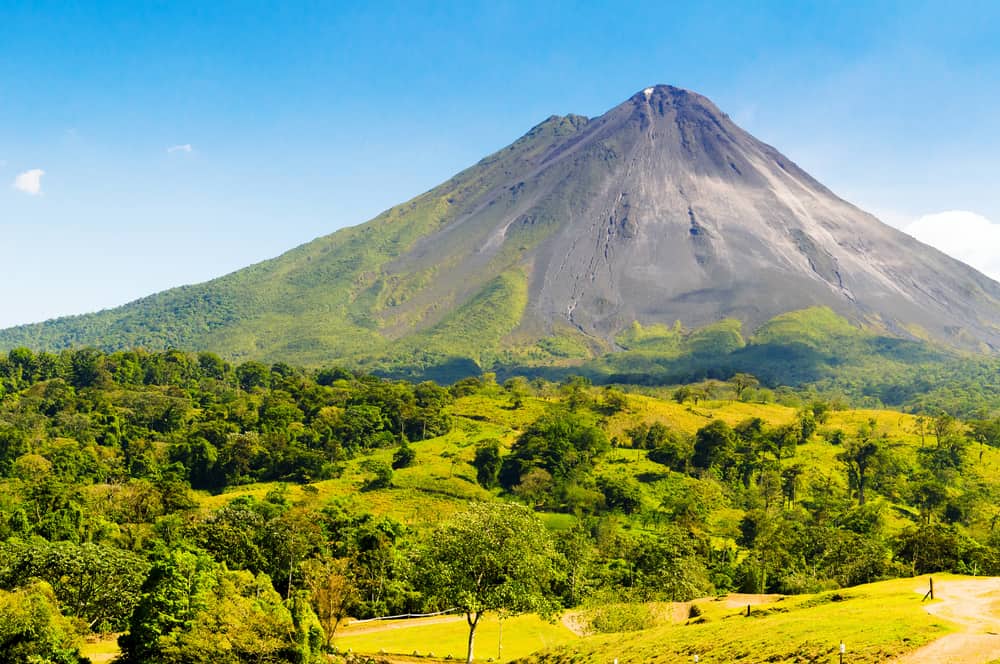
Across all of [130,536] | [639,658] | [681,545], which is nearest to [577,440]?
[681,545]

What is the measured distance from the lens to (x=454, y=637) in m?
47.7

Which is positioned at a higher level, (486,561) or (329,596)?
(486,561)

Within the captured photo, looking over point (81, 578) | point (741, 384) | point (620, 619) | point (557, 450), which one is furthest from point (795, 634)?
point (741, 384)

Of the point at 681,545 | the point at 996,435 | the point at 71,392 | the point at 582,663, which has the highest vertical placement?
the point at 71,392

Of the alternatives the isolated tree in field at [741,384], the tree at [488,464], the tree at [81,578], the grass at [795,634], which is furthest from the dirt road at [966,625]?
the isolated tree in field at [741,384]

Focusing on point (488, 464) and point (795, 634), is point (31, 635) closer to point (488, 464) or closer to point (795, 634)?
point (795, 634)

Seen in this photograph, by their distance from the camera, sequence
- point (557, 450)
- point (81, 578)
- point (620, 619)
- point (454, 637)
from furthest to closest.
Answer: point (557, 450)
point (81, 578)
point (454, 637)
point (620, 619)

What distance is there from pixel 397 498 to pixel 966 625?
68.7 m

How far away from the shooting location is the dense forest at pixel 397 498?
126 feet

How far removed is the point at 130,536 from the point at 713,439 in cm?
7375

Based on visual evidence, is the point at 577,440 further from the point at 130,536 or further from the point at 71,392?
the point at 71,392

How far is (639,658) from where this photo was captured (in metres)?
32.9

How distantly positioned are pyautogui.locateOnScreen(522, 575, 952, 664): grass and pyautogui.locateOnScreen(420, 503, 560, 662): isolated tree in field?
4.07 metres

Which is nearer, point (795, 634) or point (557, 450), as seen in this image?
point (795, 634)
